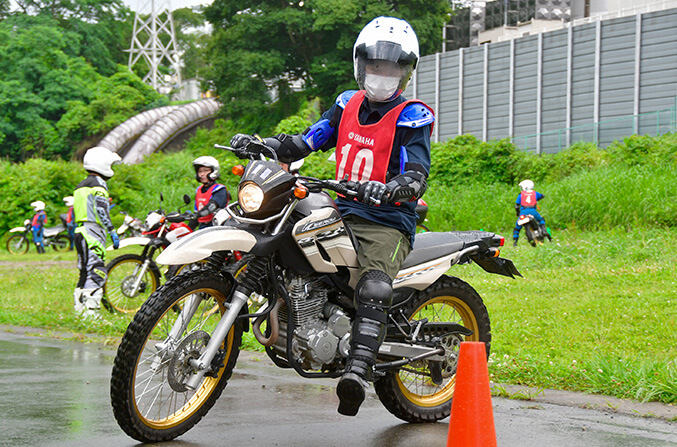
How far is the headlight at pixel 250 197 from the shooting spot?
4.55 meters

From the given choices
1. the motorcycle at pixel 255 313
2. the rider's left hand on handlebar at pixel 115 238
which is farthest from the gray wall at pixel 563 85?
the motorcycle at pixel 255 313

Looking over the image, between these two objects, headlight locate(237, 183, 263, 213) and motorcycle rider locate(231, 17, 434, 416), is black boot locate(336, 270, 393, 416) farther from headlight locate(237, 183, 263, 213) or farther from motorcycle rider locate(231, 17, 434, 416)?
headlight locate(237, 183, 263, 213)

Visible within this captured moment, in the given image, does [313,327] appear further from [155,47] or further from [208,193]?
[155,47]

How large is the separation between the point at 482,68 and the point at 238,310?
1334 inches

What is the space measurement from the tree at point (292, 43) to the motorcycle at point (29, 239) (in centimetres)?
2040

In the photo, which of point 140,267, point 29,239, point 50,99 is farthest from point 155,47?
point 140,267

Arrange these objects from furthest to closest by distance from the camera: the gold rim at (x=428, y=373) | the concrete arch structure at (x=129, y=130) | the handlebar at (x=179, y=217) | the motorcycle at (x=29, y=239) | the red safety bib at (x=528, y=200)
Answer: the concrete arch structure at (x=129, y=130), the motorcycle at (x=29, y=239), the red safety bib at (x=528, y=200), the handlebar at (x=179, y=217), the gold rim at (x=428, y=373)

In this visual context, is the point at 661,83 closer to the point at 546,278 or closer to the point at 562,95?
the point at 562,95

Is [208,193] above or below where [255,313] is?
above

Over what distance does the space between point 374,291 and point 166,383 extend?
4.05 feet

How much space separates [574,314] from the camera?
953 centimetres

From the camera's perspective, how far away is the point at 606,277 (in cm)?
1204

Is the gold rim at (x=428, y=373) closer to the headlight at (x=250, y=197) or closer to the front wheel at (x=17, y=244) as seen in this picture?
the headlight at (x=250, y=197)

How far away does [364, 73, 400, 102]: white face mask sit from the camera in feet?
16.6
